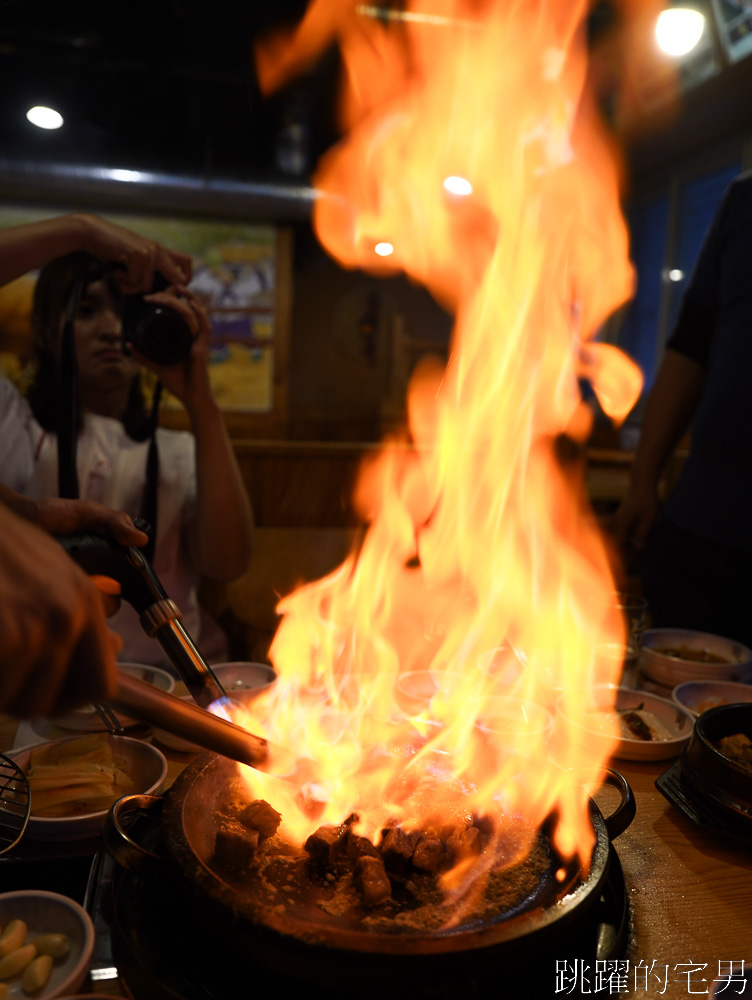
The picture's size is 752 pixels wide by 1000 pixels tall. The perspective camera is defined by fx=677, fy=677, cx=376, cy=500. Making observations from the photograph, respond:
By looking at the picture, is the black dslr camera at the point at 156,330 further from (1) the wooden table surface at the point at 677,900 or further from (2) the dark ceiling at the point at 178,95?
(2) the dark ceiling at the point at 178,95

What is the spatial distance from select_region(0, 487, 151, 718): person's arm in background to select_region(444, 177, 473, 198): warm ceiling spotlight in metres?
2.71

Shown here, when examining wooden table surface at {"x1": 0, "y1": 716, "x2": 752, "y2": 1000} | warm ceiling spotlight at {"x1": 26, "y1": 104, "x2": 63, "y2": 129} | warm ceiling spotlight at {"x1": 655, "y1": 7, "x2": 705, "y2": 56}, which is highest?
warm ceiling spotlight at {"x1": 655, "y1": 7, "x2": 705, "y2": 56}

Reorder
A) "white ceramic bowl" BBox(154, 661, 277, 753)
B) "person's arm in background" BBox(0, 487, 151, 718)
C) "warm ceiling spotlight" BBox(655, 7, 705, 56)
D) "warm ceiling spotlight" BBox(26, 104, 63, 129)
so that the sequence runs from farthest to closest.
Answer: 1. "warm ceiling spotlight" BBox(26, 104, 63, 129)
2. "warm ceiling spotlight" BBox(655, 7, 705, 56)
3. "white ceramic bowl" BBox(154, 661, 277, 753)
4. "person's arm in background" BBox(0, 487, 151, 718)

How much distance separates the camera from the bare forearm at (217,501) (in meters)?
2.50

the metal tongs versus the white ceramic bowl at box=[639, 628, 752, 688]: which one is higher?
the metal tongs

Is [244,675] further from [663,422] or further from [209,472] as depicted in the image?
[663,422]

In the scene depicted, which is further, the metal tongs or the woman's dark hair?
the woman's dark hair

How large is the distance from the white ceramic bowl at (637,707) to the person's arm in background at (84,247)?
1.86 m

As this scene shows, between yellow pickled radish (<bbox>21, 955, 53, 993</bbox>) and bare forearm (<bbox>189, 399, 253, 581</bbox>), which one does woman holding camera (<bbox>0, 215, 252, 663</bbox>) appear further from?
yellow pickled radish (<bbox>21, 955, 53, 993</bbox>)

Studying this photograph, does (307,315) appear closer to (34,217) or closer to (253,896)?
(34,217)

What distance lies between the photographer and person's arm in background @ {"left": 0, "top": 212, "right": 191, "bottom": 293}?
2193 millimetres

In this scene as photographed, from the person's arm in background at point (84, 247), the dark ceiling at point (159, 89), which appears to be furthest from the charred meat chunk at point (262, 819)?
the dark ceiling at point (159, 89)

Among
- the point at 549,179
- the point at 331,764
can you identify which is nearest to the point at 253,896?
the point at 331,764

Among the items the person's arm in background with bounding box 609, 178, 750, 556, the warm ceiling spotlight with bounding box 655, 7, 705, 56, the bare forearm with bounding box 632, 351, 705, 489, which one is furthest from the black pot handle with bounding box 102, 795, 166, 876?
the warm ceiling spotlight with bounding box 655, 7, 705, 56
